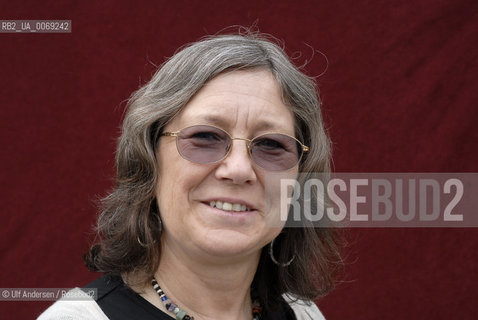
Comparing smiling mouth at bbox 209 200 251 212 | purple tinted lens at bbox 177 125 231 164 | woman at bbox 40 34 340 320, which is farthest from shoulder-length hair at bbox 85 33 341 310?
smiling mouth at bbox 209 200 251 212

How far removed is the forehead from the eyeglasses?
1.0 inches

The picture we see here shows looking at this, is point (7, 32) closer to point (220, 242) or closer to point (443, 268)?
point (220, 242)

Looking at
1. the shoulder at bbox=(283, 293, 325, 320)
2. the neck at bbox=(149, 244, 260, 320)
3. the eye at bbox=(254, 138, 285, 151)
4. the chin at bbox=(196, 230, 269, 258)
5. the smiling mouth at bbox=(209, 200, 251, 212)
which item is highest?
the eye at bbox=(254, 138, 285, 151)

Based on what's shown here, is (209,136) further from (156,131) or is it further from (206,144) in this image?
(156,131)

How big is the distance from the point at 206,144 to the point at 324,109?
4.69 feet

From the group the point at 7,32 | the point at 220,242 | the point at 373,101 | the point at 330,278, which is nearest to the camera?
the point at 220,242

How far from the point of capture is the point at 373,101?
298 cm

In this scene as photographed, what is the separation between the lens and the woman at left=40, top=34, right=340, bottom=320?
1704 millimetres

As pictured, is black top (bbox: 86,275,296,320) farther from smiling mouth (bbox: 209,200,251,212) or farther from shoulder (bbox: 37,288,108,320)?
smiling mouth (bbox: 209,200,251,212)

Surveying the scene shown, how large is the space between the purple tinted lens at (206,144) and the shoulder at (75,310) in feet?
1.62

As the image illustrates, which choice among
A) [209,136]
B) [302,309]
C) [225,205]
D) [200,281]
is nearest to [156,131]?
[209,136]

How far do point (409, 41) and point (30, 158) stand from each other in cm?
191

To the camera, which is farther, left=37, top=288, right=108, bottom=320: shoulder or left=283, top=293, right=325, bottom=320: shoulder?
left=283, top=293, right=325, bottom=320: shoulder

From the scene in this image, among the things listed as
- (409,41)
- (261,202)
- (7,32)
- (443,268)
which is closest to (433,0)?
(409,41)
